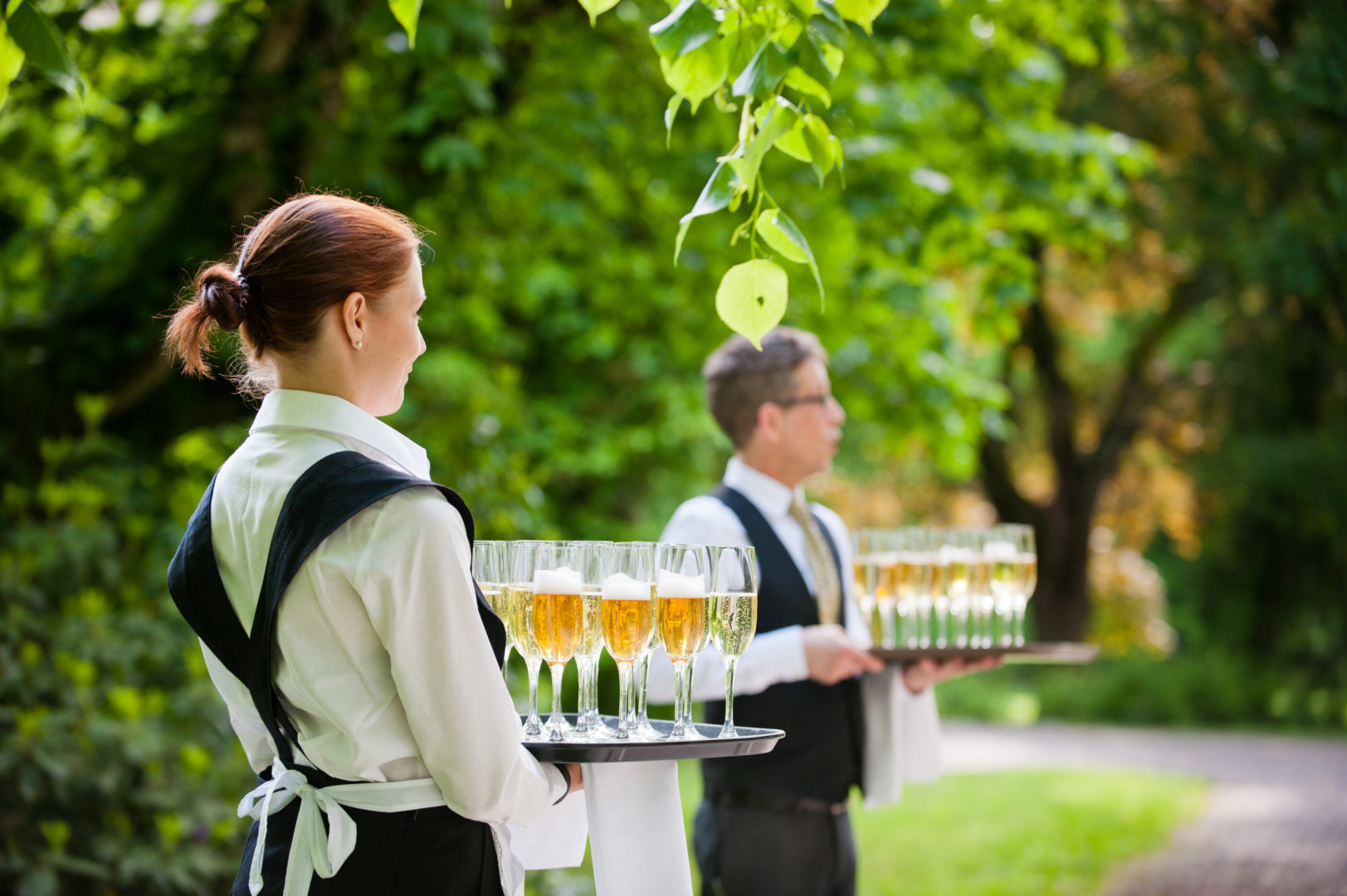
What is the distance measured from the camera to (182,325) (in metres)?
Answer: 1.98

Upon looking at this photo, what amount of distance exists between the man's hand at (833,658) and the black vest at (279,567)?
1407mm

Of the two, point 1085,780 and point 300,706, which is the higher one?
point 300,706

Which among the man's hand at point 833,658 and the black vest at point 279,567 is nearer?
the black vest at point 279,567

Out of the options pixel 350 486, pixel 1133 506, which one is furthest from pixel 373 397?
pixel 1133 506

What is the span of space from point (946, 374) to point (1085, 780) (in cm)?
620

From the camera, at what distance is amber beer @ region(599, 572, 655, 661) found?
1930mm

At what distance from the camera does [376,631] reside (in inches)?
68.9

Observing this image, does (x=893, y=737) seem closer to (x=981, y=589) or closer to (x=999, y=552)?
(x=981, y=589)

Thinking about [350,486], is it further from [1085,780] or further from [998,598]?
[1085,780]

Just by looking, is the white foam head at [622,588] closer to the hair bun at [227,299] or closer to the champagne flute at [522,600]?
the champagne flute at [522,600]

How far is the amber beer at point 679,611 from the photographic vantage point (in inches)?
76.7

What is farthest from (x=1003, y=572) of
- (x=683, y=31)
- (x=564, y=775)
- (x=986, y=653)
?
(x=683, y=31)

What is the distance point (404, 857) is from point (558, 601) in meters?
0.43

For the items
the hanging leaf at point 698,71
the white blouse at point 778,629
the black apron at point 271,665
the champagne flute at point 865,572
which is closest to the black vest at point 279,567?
the black apron at point 271,665
